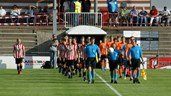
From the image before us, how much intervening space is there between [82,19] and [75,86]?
2197 cm

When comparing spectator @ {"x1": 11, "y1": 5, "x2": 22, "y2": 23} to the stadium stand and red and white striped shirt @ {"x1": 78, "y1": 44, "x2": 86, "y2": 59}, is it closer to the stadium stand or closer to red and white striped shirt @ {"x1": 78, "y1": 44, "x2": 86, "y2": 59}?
the stadium stand

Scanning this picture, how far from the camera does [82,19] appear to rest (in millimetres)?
51594

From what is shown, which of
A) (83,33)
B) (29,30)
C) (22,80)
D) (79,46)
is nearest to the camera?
(22,80)

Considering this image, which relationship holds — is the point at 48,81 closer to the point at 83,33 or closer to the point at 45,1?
the point at 83,33

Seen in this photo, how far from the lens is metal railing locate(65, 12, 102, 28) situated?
51281 mm

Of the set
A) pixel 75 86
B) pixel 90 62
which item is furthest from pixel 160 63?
pixel 75 86

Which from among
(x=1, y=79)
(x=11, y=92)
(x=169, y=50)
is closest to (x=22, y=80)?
(x=1, y=79)

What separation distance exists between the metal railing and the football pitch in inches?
583

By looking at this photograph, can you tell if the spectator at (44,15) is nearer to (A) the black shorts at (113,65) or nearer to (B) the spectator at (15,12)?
(B) the spectator at (15,12)

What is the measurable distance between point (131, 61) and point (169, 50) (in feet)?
65.1

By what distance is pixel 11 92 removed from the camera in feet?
87.5

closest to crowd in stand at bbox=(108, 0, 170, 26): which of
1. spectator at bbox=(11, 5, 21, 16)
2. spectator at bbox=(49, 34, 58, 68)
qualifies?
spectator at bbox=(49, 34, 58, 68)

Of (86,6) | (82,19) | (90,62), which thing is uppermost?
(86,6)

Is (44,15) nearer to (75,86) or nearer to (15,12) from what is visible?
(15,12)
